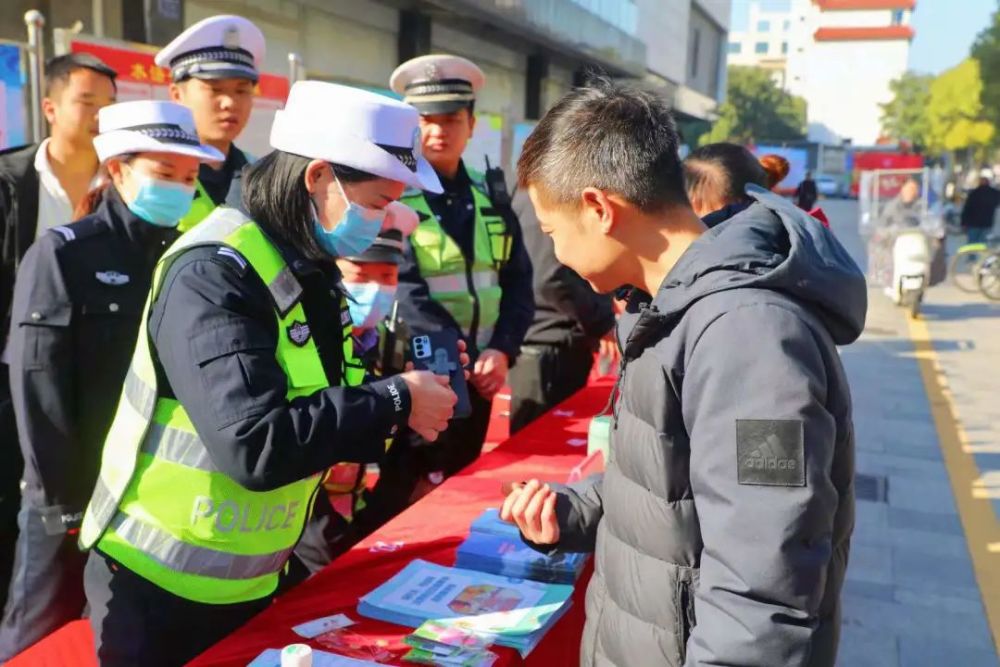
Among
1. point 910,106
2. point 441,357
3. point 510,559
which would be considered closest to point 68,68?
point 441,357

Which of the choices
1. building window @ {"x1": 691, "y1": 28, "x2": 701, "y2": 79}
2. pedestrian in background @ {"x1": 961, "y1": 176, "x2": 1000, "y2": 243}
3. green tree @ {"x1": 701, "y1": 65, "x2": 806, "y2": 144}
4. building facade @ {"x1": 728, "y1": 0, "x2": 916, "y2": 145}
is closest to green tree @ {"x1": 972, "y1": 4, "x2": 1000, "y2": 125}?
building window @ {"x1": 691, "y1": 28, "x2": 701, "y2": 79}

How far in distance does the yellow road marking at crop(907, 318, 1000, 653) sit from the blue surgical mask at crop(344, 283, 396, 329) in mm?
2619

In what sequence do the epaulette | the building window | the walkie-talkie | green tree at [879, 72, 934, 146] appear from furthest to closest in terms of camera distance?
1. green tree at [879, 72, 934, 146]
2. the building window
3. the walkie-talkie
4. the epaulette

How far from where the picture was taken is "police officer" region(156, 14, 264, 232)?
128 inches

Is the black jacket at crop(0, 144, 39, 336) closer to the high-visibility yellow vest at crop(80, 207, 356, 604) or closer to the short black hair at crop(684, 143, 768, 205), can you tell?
the high-visibility yellow vest at crop(80, 207, 356, 604)

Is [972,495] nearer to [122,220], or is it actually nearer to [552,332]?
[552,332]

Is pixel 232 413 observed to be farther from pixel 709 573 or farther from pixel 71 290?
pixel 71 290

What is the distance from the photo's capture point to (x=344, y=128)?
170 cm

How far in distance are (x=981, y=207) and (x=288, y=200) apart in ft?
53.1

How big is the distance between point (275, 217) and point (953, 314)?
11408 mm

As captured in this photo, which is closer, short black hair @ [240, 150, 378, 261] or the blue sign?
short black hair @ [240, 150, 378, 261]

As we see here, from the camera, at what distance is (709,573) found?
1155mm

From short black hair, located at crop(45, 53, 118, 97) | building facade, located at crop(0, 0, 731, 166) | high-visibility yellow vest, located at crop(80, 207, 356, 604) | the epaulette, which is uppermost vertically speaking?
building facade, located at crop(0, 0, 731, 166)

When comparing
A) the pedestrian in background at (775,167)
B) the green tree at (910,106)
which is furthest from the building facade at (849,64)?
the pedestrian in background at (775,167)
